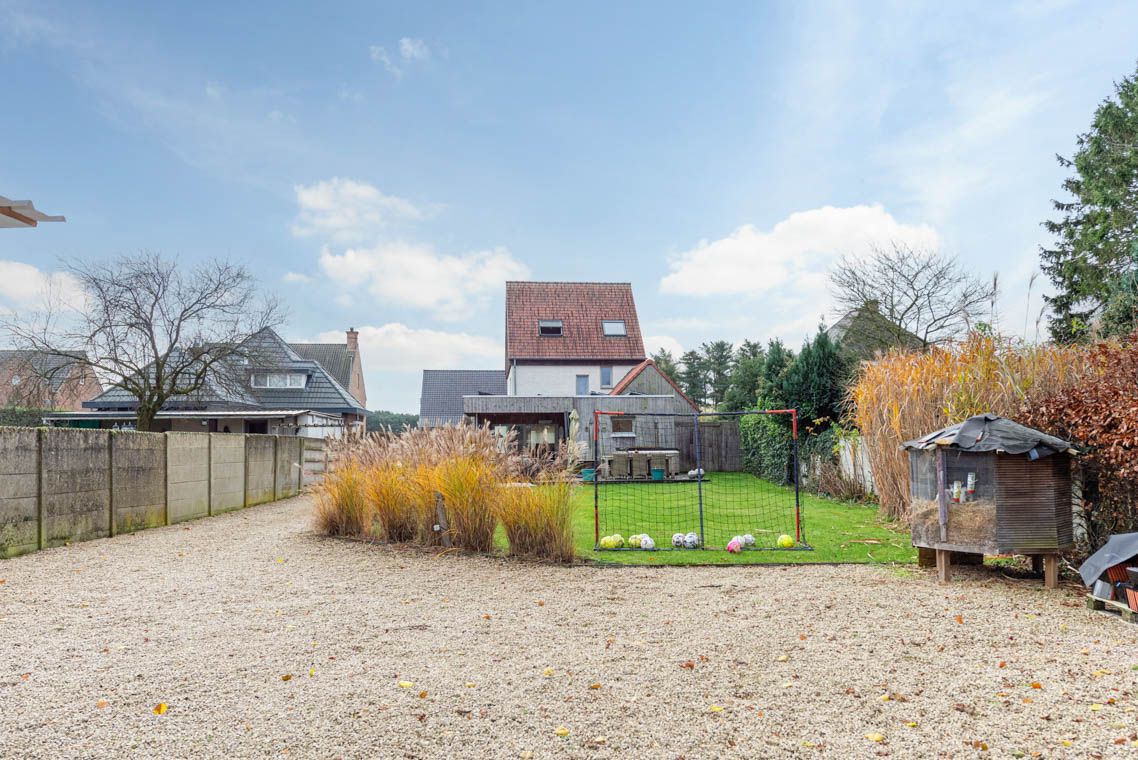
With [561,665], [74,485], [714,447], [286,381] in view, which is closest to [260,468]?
[74,485]

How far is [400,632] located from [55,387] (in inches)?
825

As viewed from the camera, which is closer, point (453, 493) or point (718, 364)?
point (453, 493)

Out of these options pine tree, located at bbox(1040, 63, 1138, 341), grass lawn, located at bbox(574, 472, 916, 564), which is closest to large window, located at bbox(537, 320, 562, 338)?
grass lawn, located at bbox(574, 472, 916, 564)

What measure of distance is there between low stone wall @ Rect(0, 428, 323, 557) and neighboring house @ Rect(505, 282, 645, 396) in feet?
55.3

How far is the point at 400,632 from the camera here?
464cm

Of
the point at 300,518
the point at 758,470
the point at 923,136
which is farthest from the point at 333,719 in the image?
the point at 758,470

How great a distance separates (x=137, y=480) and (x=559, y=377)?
68.3 ft

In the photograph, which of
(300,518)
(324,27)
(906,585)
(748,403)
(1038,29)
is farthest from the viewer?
(748,403)

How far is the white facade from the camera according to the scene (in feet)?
97.6

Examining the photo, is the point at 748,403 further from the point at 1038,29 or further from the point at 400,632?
the point at 400,632

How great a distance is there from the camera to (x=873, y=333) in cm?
2075

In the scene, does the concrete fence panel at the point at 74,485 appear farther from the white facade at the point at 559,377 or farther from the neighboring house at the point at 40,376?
the white facade at the point at 559,377

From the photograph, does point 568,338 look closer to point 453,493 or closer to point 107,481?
point 107,481

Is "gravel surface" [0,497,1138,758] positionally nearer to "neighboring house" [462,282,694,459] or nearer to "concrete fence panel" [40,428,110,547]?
"concrete fence panel" [40,428,110,547]
